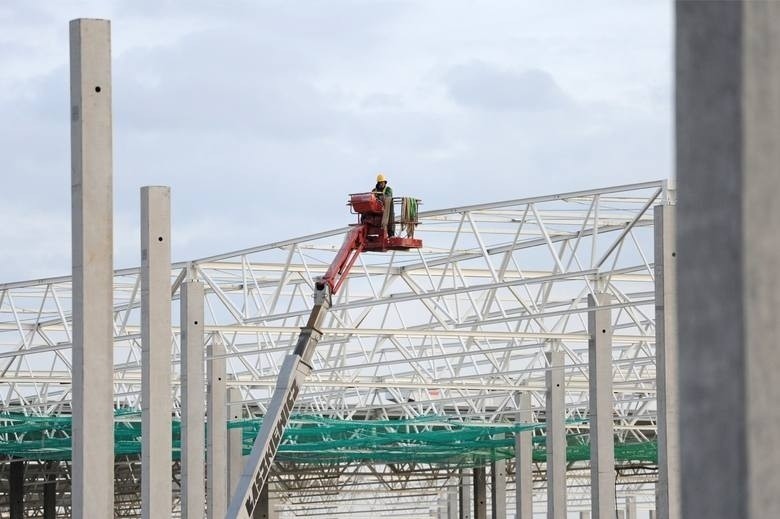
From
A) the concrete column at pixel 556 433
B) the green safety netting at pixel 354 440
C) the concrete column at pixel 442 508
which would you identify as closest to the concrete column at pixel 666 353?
the concrete column at pixel 556 433


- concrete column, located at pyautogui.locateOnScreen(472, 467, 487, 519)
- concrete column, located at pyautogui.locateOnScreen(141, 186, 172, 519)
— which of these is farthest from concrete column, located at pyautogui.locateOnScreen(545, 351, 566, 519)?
concrete column, located at pyautogui.locateOnScreen(472, 467, 487, 519)

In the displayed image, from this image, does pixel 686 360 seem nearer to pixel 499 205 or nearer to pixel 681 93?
pixel 681 93

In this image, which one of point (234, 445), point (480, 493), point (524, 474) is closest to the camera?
point (234, 445)

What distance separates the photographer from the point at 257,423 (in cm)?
3884

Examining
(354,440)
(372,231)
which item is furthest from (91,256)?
(354,440)

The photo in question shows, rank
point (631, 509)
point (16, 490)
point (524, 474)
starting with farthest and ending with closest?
point (631, 509)
point (16, 490)
point (524, 474)

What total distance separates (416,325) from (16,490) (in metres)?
20.3

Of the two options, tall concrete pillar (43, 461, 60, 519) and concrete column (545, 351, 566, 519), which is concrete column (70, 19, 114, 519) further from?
tall concrete pillar (43, 461, 60, 519)

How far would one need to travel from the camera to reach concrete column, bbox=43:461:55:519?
196 feet

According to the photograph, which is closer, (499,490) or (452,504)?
(499,490)

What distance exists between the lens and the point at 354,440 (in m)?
42.4

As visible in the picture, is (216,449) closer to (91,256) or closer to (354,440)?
(354,440)

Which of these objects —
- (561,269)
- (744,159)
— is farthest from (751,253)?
(561,269)

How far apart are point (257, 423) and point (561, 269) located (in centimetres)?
1082
